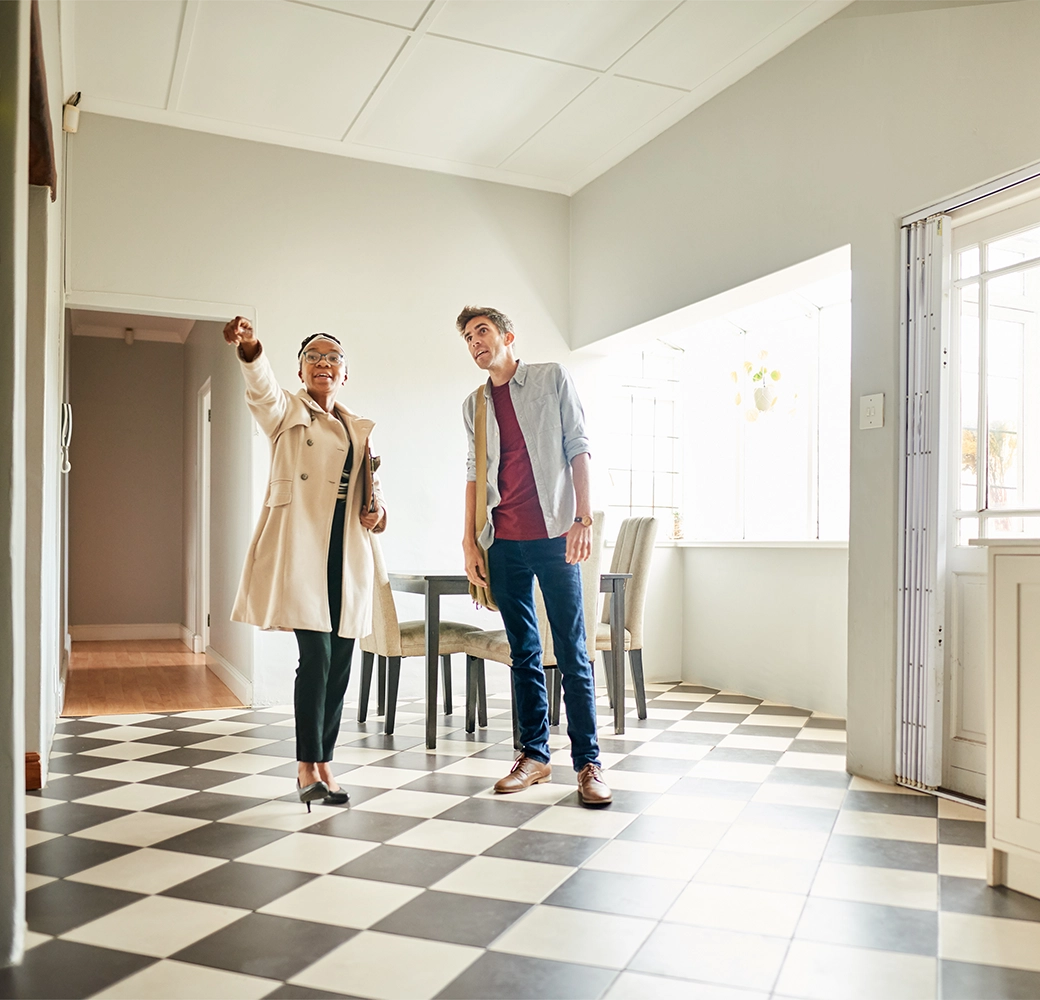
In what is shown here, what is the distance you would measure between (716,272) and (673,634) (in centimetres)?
222

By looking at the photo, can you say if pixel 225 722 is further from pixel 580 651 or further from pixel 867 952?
pixel 867 952

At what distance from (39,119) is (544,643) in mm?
2412

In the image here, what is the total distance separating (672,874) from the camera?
7.47 feet

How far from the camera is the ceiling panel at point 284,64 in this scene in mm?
3795

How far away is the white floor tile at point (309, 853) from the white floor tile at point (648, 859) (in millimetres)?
586

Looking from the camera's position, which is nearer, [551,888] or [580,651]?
[551,888]

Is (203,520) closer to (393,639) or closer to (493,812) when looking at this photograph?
(393,639)

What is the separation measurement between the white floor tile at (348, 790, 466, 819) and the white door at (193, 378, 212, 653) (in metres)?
4.32

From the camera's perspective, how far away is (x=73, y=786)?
123 inches

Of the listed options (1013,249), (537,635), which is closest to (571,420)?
(537,635)

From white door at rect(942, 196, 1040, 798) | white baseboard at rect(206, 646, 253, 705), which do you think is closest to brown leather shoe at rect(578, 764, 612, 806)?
white door at rect(942, 196, 1040, 798)

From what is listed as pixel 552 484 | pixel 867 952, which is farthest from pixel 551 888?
pixel 552 484

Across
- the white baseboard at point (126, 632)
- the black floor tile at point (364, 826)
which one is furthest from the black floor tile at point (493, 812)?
the white baseboard at point (126, 632)

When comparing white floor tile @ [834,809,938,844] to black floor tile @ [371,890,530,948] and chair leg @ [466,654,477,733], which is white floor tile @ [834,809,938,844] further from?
chair leg @ [466,654,477,733]
